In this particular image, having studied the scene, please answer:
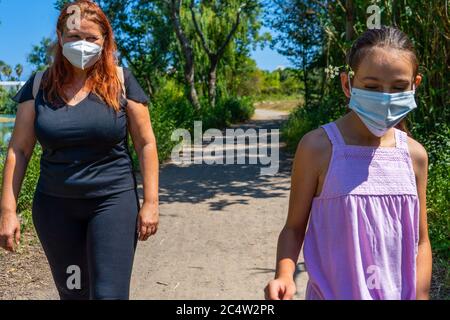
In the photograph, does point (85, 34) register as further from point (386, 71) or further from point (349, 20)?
point (349, 20)

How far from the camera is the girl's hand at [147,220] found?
7.94ft

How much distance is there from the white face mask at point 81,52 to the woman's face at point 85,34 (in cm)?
3

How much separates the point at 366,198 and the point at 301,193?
188 millimetres

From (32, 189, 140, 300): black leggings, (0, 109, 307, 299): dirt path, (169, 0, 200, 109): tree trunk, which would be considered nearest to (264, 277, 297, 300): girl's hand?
(32, 189, 140, 300): black leggings

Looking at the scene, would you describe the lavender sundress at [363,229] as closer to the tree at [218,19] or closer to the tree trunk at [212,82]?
the tree trunk at [212,82]

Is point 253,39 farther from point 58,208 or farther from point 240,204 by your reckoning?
point 58,208

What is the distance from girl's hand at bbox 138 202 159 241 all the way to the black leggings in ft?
0.09

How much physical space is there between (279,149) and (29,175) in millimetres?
8397

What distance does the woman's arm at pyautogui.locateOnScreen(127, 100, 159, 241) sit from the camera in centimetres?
242

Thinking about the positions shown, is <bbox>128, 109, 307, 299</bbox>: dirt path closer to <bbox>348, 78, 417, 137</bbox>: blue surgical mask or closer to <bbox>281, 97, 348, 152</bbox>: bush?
<bbox>281, 97, 348, 152</bbox>: bush

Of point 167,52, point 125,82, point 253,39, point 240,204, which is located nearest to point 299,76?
point 167,52

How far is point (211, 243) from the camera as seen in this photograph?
18.9ft

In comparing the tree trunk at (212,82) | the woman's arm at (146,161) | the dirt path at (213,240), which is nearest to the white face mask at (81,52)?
the woman's arm at (146,161)

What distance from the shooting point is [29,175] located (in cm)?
635
